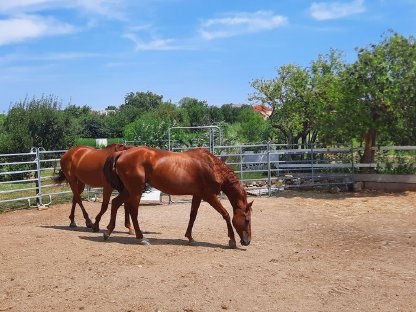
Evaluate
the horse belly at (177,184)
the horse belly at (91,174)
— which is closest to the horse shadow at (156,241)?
the horse belly at (177,184)

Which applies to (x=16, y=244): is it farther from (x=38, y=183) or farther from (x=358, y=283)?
(x=38, y=183)

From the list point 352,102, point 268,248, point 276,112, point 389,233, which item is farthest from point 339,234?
point 276,112

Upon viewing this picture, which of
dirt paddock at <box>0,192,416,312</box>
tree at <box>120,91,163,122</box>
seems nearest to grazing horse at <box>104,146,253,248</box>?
dirt paddock at <box>0,192,416,312</box>

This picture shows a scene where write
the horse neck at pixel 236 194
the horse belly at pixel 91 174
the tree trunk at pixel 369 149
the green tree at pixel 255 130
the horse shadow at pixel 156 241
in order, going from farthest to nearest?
1. the green tree at pixel 255 130
2. the tree trunk at pixel 369 149
3. the horse belly at pixel 91 174
4. the horse neck at pixel 236 194
5. the horse shadow at pixel 156 241

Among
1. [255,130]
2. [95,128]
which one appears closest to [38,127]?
[255,130]

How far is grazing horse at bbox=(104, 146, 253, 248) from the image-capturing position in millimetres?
6891

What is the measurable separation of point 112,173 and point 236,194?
183 cm

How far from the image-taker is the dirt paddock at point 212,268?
4348 mm

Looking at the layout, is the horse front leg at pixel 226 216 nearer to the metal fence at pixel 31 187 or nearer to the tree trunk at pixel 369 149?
the metal fence at pixel 31 187

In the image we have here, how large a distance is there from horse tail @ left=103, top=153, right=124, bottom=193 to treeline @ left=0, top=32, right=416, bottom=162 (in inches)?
327

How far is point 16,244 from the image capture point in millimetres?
6344

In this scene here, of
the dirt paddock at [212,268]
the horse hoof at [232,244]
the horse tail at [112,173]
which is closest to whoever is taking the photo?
the dirt paddock at [212,268]

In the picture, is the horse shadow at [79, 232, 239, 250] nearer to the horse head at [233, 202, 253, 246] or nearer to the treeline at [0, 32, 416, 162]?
the horse head at [233, 202, 253, 246]

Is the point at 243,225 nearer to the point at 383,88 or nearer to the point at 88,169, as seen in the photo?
the point at 88,169
